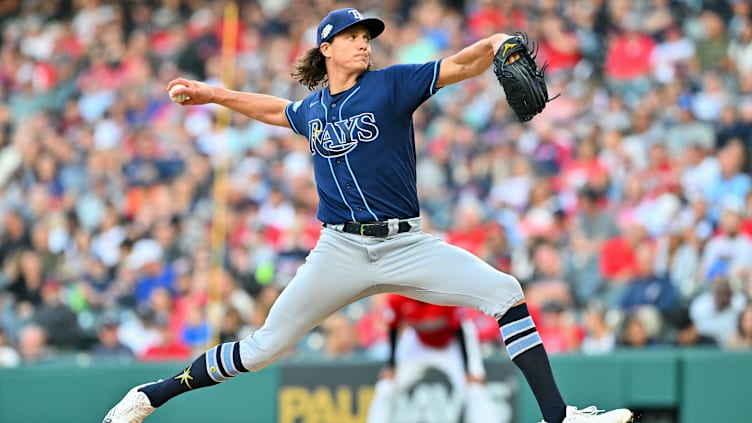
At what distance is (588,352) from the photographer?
10250 mm

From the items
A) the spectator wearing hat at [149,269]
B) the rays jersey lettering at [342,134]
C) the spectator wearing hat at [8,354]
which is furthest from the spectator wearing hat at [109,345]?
the rays jersey lettering at [342,134]

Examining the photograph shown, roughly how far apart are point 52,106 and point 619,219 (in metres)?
7.61

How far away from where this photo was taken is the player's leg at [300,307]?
5.91 metres

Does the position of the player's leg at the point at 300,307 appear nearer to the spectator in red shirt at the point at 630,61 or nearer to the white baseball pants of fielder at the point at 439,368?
the white baseball pants of fielder at the point at 439,368

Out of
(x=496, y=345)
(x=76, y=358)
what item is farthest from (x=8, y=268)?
(x=496, y=345)

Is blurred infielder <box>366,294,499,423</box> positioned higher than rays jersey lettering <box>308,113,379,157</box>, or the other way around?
rays jersey lettering <box>308,113,379,157</box>

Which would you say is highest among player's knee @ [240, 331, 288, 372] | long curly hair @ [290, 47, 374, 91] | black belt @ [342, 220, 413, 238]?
long curly hair @ [290, 47, 374, 91]

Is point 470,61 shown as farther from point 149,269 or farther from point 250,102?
point 149,269

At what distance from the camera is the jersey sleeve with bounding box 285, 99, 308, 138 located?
623 centimetres

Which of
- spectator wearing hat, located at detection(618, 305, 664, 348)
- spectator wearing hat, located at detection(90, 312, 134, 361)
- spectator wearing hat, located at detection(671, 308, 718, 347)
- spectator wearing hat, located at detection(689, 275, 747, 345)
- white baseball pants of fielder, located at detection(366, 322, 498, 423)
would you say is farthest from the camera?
spectator wearing hat, located at detection(90, 312, 134, 361)

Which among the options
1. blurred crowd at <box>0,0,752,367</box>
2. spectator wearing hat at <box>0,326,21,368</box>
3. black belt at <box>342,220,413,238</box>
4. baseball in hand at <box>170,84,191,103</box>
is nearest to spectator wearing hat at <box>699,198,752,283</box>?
blurred crowd at <box>0,0,752,367</box>

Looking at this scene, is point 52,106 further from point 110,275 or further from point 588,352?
point 588,352

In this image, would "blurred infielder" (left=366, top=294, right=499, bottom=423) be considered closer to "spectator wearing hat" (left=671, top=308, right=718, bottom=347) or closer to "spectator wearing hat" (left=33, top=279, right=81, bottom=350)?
"spectator wearing hat" (left=671, top=308, right=718, bottom=347)

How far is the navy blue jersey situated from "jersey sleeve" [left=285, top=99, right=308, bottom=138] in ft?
0.58
